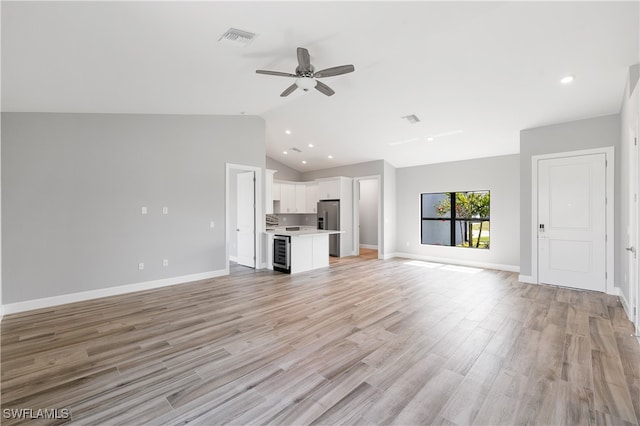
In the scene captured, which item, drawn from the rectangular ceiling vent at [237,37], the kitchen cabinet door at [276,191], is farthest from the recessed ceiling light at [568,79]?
the kitchen cabinet door at [276,191]

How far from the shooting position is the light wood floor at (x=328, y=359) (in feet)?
6.24

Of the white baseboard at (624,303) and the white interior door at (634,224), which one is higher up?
the white interior door at (634,224)

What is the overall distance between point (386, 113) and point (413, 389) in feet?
15.1

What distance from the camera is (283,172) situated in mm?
9969

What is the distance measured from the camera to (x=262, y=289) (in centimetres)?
488

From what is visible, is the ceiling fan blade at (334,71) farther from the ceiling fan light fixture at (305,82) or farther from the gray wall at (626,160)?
the gray wall at (626,160)

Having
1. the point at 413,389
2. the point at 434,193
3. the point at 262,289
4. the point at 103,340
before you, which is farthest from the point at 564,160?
the point at 103,340

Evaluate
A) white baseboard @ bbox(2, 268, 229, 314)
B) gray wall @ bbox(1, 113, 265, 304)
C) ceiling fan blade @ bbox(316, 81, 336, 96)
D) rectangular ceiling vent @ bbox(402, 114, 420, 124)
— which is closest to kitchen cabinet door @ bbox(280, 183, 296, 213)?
gray wall @ bbox(1, 113, 265, 304)

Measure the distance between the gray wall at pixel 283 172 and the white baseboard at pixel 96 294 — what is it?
4765 millimetres

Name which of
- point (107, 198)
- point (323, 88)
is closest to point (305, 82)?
point (323, 88)

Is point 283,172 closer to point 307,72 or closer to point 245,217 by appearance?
point 245,217

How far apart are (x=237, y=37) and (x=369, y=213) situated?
26.9ft

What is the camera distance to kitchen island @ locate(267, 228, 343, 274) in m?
6.15

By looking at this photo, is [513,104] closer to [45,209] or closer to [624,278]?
[624,278]
